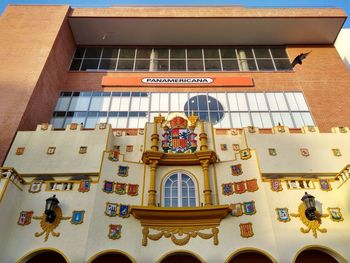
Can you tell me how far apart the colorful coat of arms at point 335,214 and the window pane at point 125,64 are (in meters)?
22.4

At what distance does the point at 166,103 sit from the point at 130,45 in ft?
35.1

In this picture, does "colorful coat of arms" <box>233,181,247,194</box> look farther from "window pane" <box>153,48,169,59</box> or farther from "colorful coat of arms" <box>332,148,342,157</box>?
"window pane" <box>153,48,169,59</box>

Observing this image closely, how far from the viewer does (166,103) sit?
1033 inches

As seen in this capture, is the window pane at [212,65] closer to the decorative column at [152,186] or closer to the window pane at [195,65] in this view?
the window pane at [195,65]

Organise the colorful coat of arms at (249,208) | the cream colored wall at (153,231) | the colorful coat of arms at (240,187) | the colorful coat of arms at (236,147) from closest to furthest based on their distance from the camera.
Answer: the cream colored wall at (153,231), the colorful coat of arms at (249,208), the colorful coat of arms at (240,187), the colorful coat of arms at (236,147)

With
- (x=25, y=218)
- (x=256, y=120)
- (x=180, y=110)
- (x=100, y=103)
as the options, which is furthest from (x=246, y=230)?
(x=100, y=103)

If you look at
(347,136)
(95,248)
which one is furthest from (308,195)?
(95,248)

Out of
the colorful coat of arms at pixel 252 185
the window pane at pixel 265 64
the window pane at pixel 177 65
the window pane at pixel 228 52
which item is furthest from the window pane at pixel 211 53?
the colorful coat of arms at pixel 252 185

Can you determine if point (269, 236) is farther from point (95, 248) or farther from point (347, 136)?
point (347, 136)

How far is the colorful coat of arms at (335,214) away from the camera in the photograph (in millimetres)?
13859

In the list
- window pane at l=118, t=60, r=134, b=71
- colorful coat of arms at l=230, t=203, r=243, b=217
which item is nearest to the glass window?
window pane at l=118, t=60, r=134, b=71

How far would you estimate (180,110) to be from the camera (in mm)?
25766

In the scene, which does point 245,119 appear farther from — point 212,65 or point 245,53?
point 245,53

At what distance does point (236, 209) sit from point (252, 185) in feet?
5.07
